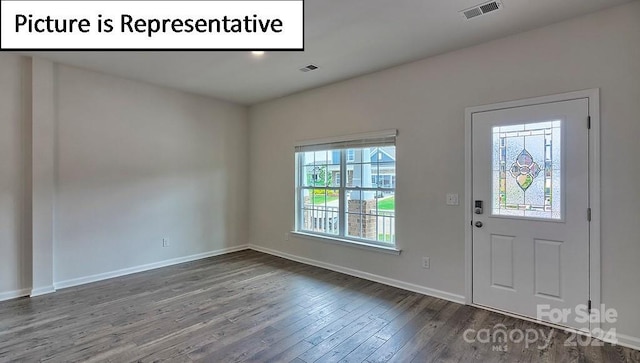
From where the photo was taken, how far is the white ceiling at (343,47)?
96.3 inches

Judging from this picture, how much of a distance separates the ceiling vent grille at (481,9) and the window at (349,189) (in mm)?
1437

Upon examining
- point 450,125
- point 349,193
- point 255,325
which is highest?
point 450,125

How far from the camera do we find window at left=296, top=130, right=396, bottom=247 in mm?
3895

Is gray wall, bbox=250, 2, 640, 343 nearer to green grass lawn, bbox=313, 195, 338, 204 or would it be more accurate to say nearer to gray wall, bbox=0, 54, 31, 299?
green grass lawn, bbox=313, 195, 338, 204

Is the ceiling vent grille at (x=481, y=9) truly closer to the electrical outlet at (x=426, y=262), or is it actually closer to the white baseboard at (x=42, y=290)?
the electrical outlet at (x=426, y=262)

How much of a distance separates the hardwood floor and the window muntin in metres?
0.75

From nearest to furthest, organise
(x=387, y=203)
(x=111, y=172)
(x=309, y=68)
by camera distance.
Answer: (x=309, y=68) → (x=387, y=203) → (x=111, y=172)

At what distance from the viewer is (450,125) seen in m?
3.26

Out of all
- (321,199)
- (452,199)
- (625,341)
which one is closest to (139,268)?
(321,199)

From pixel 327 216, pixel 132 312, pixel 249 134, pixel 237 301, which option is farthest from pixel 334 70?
pixel 132 312

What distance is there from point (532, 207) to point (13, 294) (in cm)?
539

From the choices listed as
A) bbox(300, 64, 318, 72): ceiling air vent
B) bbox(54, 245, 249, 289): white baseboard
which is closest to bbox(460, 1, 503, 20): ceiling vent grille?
bbox(300, 64, 318, 72): ceiling air vent

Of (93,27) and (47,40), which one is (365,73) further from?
(47,40)

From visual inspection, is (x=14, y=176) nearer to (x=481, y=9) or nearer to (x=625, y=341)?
(x=481, y=9)
